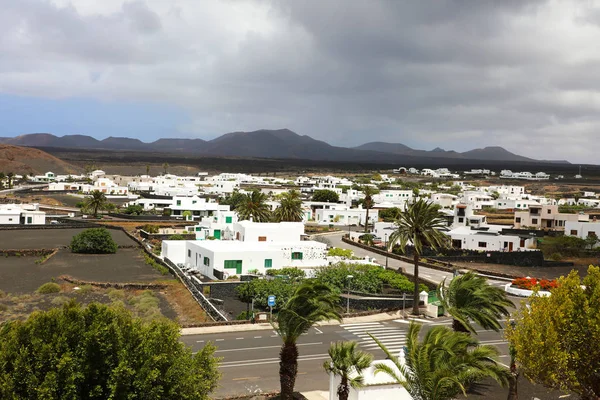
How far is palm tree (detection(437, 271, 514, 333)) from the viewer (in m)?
21.4

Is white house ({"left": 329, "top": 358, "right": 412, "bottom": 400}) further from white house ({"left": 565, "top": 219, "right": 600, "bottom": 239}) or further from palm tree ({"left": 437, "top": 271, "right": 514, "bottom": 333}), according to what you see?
white house ({"left": 565, "top": 219, "right": 600, "bottom": 239})

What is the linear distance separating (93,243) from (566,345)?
5398 centimetres

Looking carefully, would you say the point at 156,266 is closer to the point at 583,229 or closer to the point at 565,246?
the point at 565,246

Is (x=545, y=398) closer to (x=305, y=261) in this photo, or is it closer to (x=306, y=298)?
(x=306, y=298)

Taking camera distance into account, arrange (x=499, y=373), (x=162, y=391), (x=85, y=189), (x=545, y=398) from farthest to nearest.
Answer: (x=85, y=189) < (x=545, y=398) < (x=499, y=373) < (x=162, y=391)

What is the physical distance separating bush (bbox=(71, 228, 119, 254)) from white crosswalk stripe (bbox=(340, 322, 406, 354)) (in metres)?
37.7

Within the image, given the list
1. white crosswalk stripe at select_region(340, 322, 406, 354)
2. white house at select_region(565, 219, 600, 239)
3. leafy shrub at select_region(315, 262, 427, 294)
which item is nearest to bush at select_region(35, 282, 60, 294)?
leafy shrub at select_region(315, 262, 427, 294)

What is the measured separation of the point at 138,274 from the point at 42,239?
27.5 m

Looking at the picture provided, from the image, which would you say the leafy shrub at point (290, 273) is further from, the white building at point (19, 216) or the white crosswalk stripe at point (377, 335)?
the white building at point (19, 216)

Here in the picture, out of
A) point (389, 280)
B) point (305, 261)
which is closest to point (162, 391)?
point (389, 280)

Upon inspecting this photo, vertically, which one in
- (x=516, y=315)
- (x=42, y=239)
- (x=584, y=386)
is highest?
(x=516, y=315)

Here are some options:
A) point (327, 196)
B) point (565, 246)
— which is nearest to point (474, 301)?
point (565, 246)

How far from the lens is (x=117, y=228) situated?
81.3 meters

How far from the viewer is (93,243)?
199 ft
